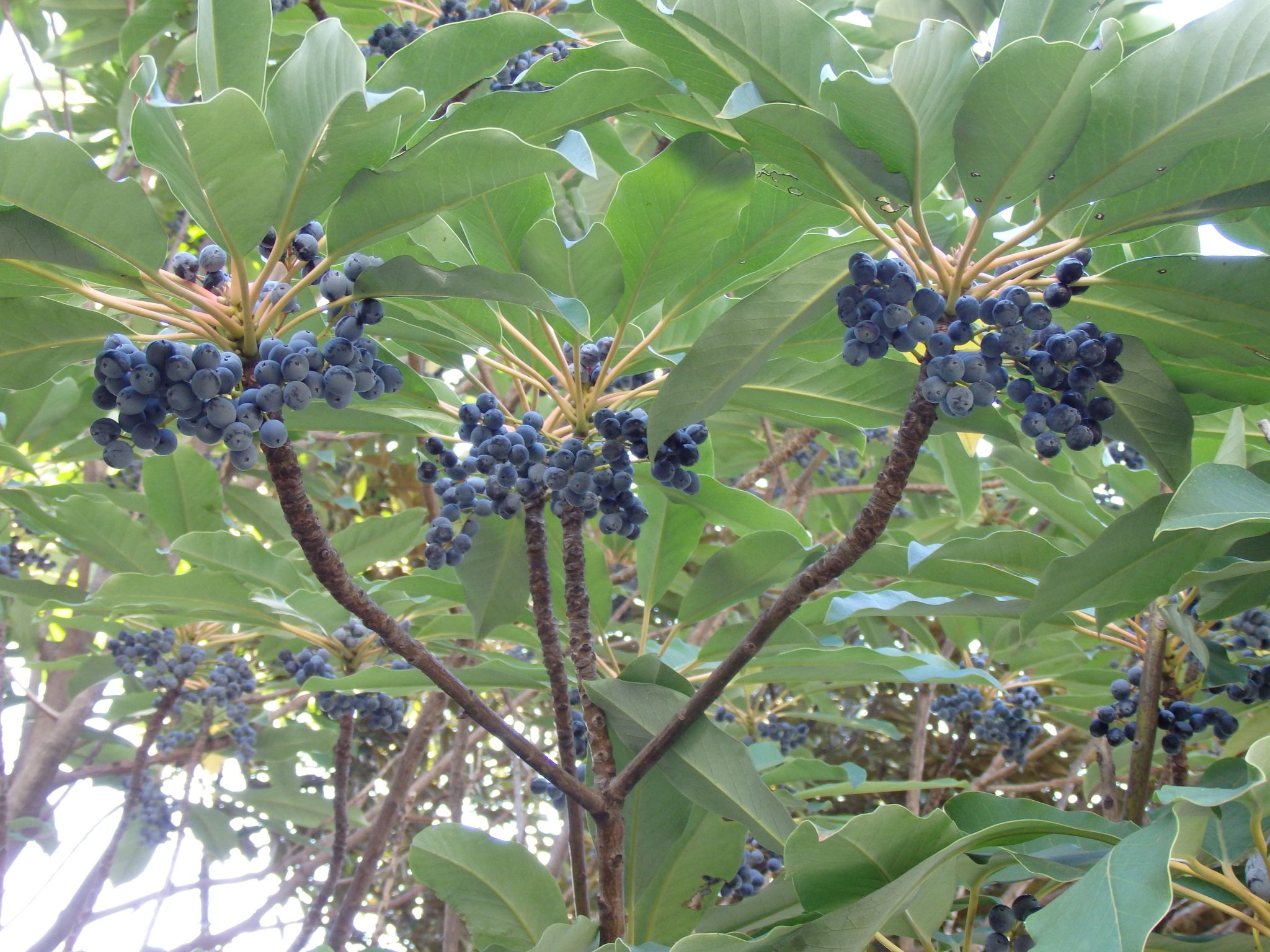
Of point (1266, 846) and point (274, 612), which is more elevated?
point (274, 612)

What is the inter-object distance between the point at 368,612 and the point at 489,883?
2.27 feet

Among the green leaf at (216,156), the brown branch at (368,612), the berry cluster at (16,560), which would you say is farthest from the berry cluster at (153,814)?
the green leaf at (216,156)

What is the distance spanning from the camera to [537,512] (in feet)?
5.39

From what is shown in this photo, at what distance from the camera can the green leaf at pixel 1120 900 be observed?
40.6 inches

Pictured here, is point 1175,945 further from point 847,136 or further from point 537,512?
point 847,136

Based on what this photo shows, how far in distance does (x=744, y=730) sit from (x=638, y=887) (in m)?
1.65

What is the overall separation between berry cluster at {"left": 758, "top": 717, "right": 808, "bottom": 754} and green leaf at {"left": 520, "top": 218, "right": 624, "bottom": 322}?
225 cm

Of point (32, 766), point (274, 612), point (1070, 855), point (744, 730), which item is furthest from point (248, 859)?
point (1070, 855)

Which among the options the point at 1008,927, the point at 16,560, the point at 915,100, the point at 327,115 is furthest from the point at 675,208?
the point at 16,560

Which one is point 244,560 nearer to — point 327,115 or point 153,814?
point 327,115

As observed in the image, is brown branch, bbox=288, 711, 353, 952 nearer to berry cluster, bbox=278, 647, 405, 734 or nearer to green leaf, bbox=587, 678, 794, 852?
berry cluster, bbox=278, 647, 405, 734

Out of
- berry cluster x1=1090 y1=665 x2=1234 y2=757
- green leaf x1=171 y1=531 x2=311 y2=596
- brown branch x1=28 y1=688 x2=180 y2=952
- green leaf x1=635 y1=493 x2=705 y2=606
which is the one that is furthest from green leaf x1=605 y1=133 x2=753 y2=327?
brown branch x1=28 y1=688 x2=180 y2=952

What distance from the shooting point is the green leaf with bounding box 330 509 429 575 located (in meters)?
2.58

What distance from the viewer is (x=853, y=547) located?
1338 mm
